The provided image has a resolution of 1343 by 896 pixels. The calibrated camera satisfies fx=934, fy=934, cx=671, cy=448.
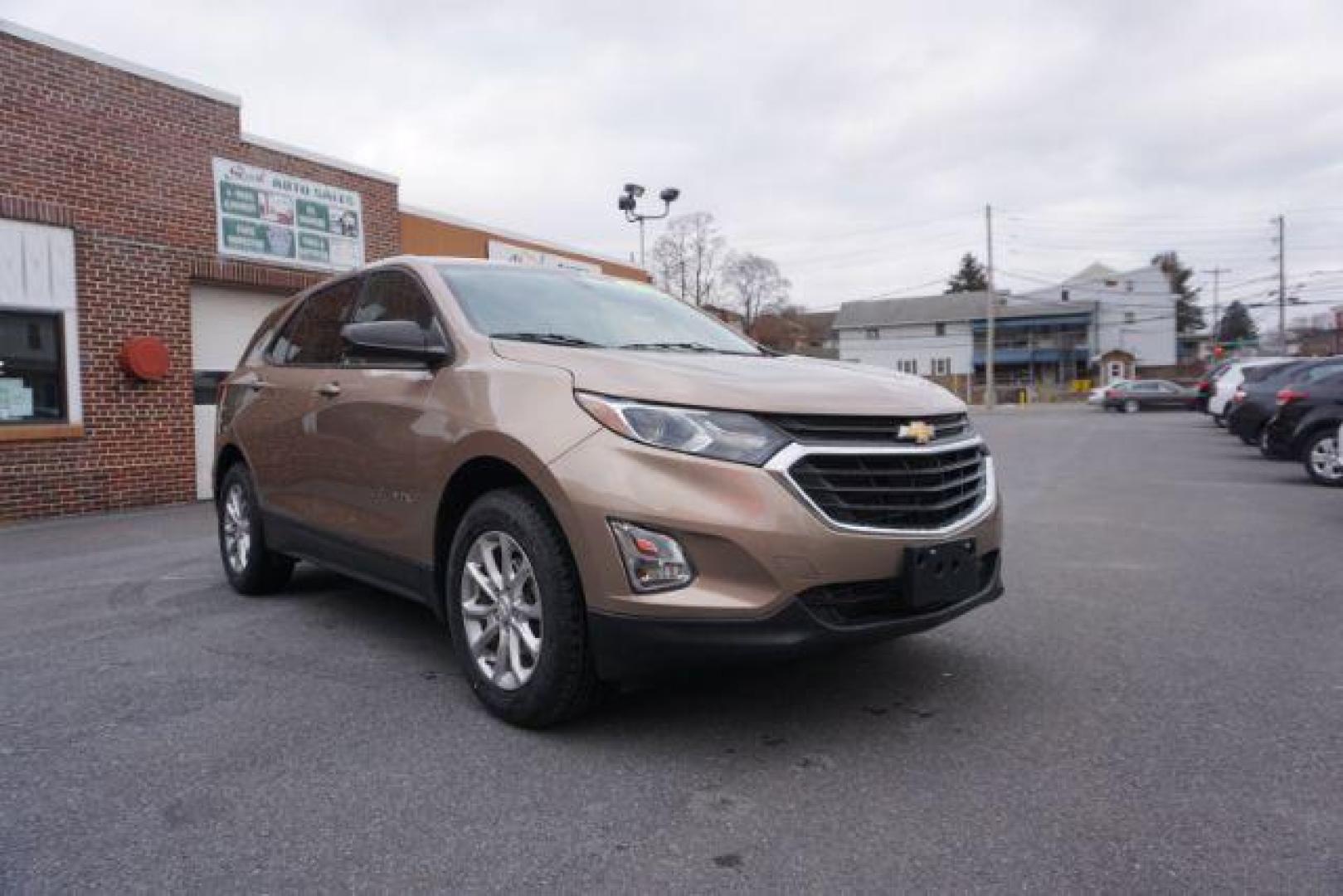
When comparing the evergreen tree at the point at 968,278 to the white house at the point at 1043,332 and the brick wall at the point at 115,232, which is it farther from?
the brick wall at the point at 115,232

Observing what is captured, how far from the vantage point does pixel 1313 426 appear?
11.2m

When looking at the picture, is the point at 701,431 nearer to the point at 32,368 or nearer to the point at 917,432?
the point at 917,432

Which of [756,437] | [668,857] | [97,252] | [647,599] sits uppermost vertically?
[97,252]

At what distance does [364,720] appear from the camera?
3.28 meters

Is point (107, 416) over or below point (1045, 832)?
over

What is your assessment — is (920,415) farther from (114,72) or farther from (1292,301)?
(1292,301)

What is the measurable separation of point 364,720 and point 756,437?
1718 mm

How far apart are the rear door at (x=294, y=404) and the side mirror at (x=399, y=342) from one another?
0.85 meters

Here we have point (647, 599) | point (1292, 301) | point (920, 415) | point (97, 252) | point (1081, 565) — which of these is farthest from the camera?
point (1292, 301)

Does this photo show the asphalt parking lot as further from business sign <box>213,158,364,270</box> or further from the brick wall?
business sign <box>213,158,364,270</box>

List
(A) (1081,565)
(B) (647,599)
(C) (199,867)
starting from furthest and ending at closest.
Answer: (A) (1081,565), (B) (647,599), (C) (199,867)

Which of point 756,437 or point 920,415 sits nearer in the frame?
point 756,437

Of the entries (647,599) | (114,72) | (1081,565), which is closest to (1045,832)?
(647,599)

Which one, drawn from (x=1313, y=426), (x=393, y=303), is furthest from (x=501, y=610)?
(x=1313, y=426)
